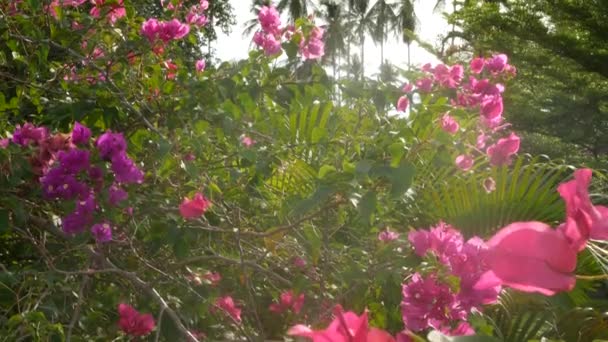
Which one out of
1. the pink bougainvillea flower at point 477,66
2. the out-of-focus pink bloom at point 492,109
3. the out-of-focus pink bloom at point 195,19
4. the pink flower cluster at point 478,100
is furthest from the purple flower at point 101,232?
the pink bougainvillea flower at point 477,66

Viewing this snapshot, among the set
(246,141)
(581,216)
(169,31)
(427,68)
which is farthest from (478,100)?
(581,216)

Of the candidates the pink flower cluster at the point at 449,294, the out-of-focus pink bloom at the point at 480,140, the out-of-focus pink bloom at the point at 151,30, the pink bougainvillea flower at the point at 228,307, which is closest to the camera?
the pink flower cluster at the point at 449,294

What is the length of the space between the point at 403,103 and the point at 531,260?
200 centimetres

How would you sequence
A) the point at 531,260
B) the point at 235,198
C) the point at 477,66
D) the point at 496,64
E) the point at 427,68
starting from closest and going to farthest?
the point at 531,260 → the point at 235,198 → the point at 427,68 → the point at 477,66 → the point at 496,64

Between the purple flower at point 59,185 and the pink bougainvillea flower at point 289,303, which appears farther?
the pink bougainvillea flower at point 289,303

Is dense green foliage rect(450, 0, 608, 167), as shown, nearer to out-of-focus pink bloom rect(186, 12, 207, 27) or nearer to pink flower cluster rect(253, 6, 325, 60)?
out-of-focus pink bloom rect(186, 12, 207, 27)

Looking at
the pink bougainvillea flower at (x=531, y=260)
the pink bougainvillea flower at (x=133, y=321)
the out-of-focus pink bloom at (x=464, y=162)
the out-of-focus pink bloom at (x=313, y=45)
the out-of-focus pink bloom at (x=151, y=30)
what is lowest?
the pink bougainvillea flower at (x=133, y=321)

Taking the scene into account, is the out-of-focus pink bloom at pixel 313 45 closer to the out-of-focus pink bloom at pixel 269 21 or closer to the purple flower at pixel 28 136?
the out-of-focus pink bloom at pixel 269 21

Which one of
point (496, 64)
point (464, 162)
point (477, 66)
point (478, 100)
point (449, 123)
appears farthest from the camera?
point (496, 64)

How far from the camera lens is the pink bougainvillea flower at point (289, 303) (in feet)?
6.59

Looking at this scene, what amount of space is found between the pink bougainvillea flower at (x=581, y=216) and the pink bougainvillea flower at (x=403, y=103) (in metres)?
1.90

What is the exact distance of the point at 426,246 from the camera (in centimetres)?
148

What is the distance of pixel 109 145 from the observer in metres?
1.76

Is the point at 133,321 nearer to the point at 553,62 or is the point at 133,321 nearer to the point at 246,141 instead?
the point at 246,141
